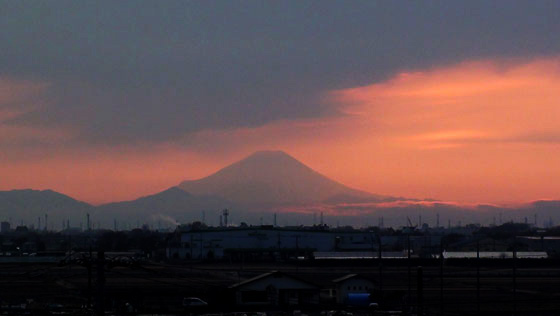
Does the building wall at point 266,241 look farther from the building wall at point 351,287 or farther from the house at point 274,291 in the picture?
the house at point 274,291

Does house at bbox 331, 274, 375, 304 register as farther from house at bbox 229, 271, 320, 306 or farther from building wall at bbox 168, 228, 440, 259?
building wall at bbox 168, 228, 440, 259

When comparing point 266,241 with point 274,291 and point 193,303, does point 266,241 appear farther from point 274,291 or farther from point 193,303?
point 193,303

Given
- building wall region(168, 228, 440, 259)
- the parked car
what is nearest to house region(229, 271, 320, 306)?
the parked car

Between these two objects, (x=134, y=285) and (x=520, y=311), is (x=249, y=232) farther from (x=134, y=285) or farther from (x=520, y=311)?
(x=520, y=311)

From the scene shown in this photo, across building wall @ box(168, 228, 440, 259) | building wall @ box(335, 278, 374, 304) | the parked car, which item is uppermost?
building wall @ box(168, 228, 440, 259)

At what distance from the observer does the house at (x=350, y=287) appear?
35781 millimetres

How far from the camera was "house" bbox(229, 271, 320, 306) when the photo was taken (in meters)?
33.5

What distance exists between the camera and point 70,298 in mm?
36156

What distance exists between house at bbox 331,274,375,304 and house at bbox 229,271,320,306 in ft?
5.80

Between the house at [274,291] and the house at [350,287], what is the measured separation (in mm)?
1769

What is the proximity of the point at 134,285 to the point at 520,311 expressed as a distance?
19.5 meters

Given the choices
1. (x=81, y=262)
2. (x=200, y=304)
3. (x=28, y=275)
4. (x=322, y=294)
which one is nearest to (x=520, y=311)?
(x=322, y=294)

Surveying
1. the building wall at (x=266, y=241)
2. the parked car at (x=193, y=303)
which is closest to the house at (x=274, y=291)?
the parked car at (x=193, y=303)

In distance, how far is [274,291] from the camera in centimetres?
3369
